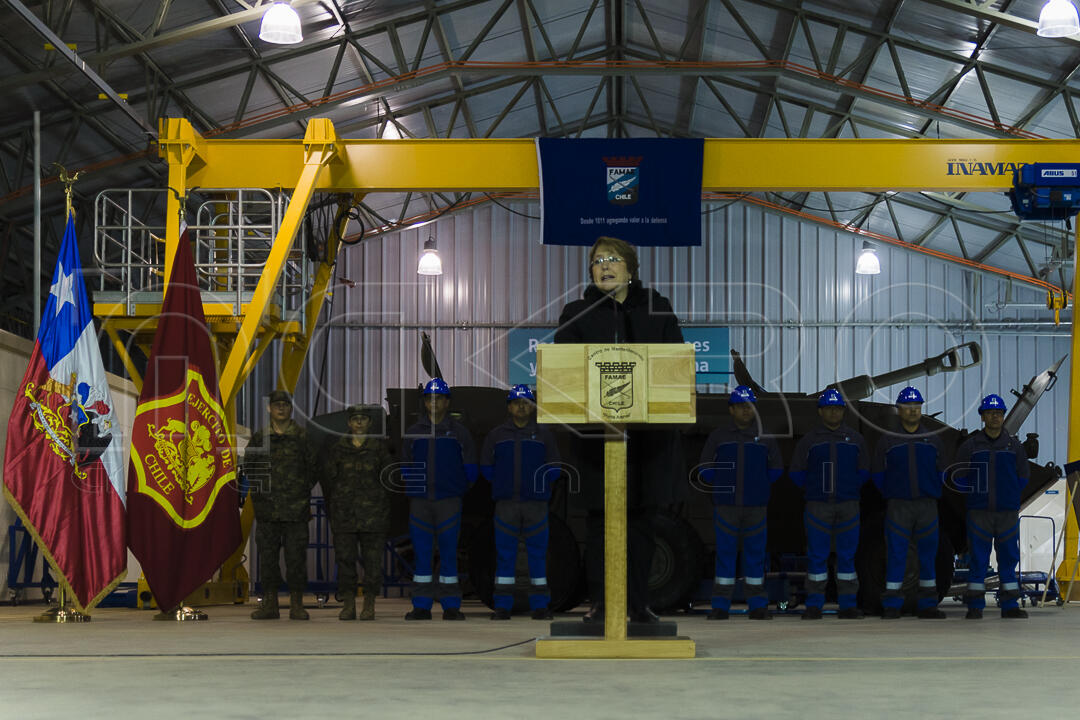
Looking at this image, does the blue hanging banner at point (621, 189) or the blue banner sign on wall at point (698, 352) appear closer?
the blue hanging banner at point (621, 189)

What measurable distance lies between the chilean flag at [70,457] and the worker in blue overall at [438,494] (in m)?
2.27

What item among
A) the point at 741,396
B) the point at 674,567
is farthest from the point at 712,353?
the point at 674,567

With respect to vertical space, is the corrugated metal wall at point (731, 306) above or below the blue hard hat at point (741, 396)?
above

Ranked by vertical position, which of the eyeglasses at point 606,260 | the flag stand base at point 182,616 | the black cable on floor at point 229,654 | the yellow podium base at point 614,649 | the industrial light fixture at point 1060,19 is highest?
the industrial light fixture at point 1060,19

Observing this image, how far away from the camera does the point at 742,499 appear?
9.86 m

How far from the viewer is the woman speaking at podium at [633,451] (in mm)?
5621

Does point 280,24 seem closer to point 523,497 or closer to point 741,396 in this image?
point 523,497

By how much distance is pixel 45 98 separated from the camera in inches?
642

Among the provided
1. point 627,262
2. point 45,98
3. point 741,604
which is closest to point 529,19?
point 45,98

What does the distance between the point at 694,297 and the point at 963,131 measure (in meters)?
8.24

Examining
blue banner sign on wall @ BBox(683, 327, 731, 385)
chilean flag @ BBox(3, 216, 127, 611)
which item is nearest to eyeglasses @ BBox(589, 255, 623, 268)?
chilean flag @ BBox(3, 216, 127, 611)

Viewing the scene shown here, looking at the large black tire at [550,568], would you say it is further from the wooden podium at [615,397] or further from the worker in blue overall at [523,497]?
the wooden podium at [615,397]

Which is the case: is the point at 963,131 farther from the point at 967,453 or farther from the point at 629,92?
the point at 967,453

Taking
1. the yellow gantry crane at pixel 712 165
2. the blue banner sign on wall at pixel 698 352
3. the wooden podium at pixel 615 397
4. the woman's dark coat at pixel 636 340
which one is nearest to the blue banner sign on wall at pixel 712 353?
the blue banner sign on wall at pixel 698 352
